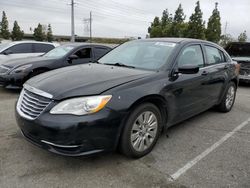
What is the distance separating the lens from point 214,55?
421cm

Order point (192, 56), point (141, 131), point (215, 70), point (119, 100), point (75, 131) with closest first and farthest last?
point (75, 131) < point (119, 100) < point (141, 131) < point (192, 56) < point (215, 70)

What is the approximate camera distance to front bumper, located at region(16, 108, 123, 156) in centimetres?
216

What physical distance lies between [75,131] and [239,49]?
364 inches

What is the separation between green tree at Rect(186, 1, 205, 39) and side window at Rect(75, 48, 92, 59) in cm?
2427

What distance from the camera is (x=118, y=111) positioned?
2328 mm

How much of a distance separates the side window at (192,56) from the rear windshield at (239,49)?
6611 millimetres

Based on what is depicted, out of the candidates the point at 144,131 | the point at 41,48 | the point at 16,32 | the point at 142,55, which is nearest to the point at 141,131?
the point at 144,131

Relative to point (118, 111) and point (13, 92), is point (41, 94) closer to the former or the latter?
point (118, 111)

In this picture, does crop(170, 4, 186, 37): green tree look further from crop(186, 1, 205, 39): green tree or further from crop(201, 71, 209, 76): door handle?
crop(201, 71, 209, 76): door handle

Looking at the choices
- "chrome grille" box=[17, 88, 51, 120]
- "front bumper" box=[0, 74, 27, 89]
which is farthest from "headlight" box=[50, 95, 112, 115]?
"front bumper" box=[0, 74, 27, 89]

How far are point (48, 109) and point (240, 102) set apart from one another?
17.3ft

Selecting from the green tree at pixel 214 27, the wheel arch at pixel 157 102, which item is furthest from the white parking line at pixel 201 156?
the green tree at pixel 214 27

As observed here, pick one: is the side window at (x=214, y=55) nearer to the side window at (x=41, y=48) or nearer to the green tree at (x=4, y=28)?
the side window at (x=41, y=48)

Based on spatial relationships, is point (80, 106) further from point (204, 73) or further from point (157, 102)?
point (204, 73)
